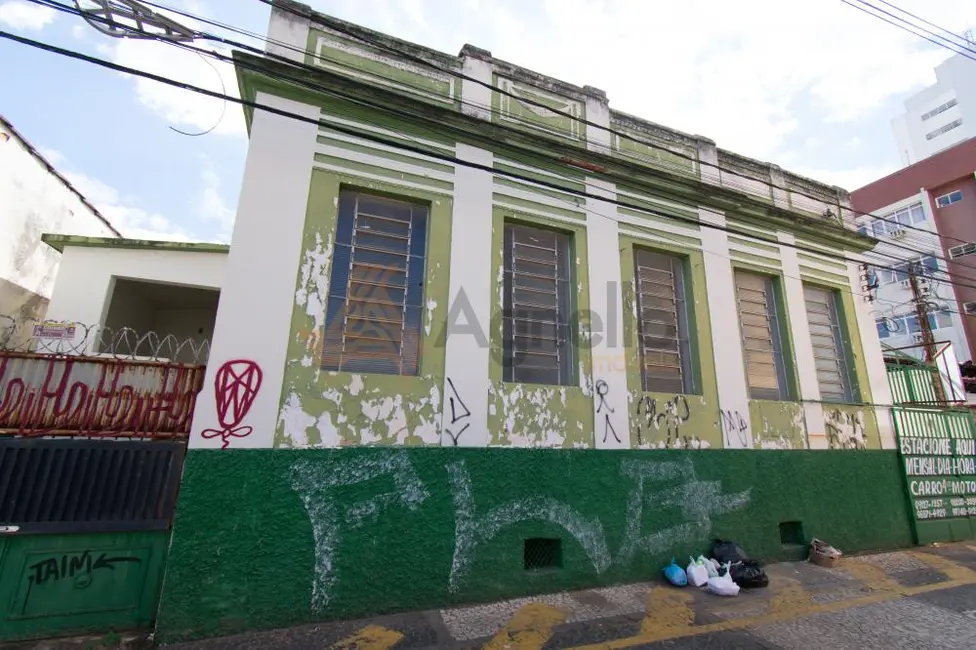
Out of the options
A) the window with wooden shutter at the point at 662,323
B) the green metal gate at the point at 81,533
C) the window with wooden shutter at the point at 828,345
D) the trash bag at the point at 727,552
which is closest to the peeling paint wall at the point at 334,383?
the green metal gate at the point at 81,533

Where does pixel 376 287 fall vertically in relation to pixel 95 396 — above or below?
above

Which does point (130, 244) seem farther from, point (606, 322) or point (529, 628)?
point (529, 628)

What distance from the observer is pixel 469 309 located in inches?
207

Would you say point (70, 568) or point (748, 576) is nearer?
point (70, 568)

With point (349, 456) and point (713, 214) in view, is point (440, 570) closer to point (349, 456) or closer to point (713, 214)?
point (349, 456)

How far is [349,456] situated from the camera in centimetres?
441

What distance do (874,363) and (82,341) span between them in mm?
11395

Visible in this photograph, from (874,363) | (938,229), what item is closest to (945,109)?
(938,229)

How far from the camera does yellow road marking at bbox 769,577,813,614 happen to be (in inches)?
187

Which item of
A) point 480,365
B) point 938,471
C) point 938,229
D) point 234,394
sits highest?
point 938,229

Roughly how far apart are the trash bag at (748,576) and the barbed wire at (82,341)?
6.23 metres

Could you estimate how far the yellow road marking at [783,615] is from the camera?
12.9 ft

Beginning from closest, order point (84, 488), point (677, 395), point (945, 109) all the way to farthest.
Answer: point (84, 488) → point (677, 395) → point (945, 109)

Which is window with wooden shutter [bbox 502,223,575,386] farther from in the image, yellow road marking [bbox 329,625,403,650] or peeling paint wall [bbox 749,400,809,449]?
peeling paint wall [bbox 749,400,809,449]
